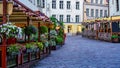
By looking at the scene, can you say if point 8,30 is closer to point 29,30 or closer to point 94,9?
point 29,30

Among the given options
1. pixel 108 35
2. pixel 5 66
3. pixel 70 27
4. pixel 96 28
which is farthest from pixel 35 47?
pixel 70 27

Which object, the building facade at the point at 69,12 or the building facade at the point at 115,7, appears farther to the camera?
the building facade at the point at 69,12

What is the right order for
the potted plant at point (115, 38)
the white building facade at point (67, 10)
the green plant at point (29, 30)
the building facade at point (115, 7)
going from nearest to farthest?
the green plant at point (29, 30) < the potted plant at point (115, 38) < the building facade at point (115, 7) < the white building facade at point (67, 10)

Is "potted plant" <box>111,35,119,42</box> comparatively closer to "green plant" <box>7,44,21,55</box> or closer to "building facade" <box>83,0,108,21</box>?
"green plant" <box>7,44,21,55</box>

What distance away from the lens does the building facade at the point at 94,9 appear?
86938 mm

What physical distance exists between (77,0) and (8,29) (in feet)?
245

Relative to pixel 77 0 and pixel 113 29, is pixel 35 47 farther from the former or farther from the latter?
pixel 77 0

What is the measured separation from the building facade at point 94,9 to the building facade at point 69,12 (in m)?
1.65

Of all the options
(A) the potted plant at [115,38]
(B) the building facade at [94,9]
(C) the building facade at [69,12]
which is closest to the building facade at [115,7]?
(A) the potted plant at [115,38]

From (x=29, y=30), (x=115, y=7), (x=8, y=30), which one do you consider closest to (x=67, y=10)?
(x=115, y=7)

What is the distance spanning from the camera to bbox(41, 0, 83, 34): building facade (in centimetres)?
8369

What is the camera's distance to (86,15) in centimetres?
8688

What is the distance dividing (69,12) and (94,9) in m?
7.35

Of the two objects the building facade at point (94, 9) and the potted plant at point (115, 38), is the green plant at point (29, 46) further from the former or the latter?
the building facade at point (94, 9)
